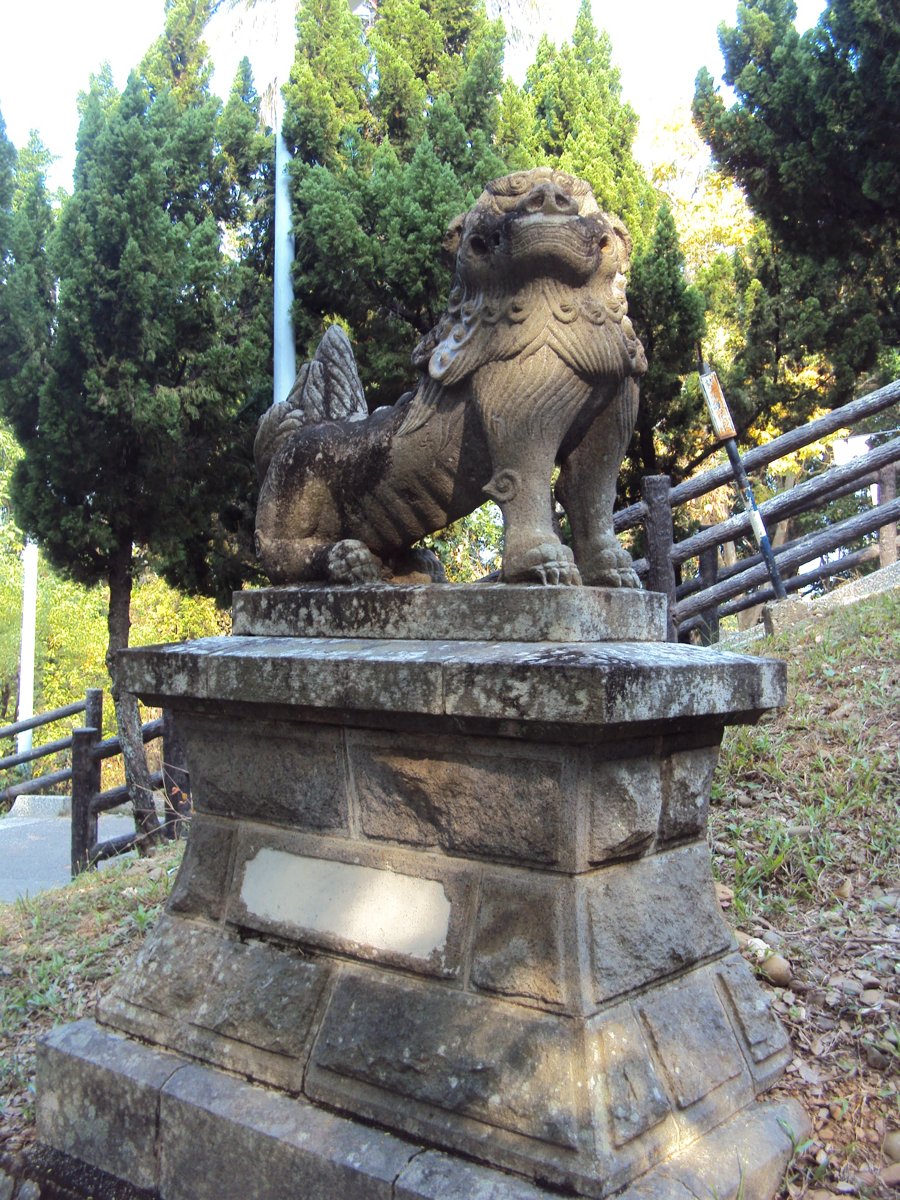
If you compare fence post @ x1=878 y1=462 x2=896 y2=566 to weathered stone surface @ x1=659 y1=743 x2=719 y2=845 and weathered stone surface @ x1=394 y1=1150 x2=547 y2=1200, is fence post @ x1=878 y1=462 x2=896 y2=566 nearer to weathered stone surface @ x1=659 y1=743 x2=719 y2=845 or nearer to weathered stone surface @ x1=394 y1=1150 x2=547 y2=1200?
weathered stone surface @ x1=659 y1=743 x2=719 y2=845

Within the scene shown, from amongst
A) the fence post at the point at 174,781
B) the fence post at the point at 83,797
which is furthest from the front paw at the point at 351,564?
the fence post at the point at 83,797

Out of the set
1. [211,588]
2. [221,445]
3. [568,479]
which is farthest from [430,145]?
[568,479]

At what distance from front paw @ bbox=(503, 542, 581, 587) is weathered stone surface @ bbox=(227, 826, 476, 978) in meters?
0.64

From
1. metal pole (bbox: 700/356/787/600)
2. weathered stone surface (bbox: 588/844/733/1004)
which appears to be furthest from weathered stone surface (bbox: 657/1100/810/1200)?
metal pole (bbox: 700/356/787/600)

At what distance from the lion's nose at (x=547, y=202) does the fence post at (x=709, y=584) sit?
5.40 m

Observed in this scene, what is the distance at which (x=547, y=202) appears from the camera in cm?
215

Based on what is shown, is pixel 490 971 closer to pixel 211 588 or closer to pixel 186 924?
pixel 186 924

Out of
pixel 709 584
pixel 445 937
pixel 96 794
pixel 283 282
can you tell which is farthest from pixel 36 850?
pixel 445 937

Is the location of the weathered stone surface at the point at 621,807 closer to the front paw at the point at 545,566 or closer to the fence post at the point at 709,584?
the front paw at the point at 545,566

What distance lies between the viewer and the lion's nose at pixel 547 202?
2148 mm

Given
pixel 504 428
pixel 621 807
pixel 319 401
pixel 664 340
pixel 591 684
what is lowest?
pixel 621 807

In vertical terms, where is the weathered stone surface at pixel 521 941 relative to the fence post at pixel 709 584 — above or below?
below

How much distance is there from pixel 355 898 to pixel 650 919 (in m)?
0.64

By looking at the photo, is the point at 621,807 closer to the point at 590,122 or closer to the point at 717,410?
the point at 717,410
